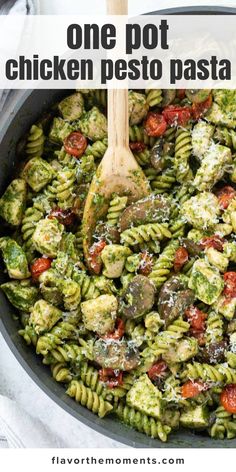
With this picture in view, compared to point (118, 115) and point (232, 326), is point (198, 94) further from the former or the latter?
point (232, 326)

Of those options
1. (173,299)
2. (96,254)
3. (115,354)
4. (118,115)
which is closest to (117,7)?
(118,115)

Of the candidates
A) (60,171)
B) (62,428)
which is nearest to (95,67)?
(60,171)

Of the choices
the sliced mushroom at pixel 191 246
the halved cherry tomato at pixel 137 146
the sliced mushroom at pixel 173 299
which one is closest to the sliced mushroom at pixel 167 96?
the halved cherry tomato at pixel 137 146

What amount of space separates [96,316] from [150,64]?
129 centimetres

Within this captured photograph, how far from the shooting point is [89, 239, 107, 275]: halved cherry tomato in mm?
3811

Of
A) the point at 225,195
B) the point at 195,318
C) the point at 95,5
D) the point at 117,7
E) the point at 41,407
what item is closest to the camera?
the point at 117,7

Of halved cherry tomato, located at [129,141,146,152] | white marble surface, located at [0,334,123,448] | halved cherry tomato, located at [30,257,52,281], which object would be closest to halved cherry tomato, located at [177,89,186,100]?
halved cherry tomato, located at [129,141,146,152]

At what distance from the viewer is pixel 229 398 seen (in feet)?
12.2

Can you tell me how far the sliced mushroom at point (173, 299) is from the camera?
371 centimetres

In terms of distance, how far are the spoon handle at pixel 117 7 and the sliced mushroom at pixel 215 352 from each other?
1.60 meters

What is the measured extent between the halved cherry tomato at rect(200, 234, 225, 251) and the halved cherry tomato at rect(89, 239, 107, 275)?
48cm

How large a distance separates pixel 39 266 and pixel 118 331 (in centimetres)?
49

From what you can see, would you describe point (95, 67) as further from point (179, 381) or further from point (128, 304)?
point (179, 381)

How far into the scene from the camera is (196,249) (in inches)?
150
